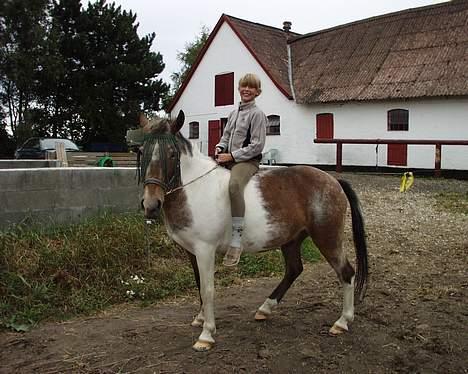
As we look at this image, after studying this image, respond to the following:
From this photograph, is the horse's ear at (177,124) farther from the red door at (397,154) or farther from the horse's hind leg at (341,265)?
the red door at (397,154)

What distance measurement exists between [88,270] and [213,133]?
20.3 metres

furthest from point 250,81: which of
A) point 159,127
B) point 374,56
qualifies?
point 374,56

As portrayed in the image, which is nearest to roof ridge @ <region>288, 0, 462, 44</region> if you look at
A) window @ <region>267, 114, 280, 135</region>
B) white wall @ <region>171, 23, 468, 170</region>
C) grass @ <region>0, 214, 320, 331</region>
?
white wall @ <region>171, 23, 468, 170</region>

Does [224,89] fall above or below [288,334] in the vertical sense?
above

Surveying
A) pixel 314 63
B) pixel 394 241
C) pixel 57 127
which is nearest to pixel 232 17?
pixel 314 63

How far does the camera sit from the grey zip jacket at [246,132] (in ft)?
13.3

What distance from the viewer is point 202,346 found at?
3.80 m

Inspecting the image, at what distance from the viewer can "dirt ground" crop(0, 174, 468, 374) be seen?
3.55 meters

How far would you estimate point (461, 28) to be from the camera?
18.9m

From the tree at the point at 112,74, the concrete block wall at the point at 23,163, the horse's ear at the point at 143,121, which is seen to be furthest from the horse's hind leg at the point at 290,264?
the tree at the point at 112,74

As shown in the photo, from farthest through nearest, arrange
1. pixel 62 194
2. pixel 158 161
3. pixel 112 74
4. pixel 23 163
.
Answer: pixel 112 74, pixel 23 163, pixel 62 194, pixel 158 161

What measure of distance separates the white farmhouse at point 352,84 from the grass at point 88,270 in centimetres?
1182

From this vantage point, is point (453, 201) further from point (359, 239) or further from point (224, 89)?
point (224, 89)

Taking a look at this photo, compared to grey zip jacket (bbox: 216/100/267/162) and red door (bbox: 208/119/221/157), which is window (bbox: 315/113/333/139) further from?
grey zip jacket (bbox: 216/100/267/162)
